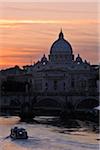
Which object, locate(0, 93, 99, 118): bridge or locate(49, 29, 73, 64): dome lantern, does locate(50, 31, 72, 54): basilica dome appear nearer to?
locate(49, 29, 73, 64): dome lantern

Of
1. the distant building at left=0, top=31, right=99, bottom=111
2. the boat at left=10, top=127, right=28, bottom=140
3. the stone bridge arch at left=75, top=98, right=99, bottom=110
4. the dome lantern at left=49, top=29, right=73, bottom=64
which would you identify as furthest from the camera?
the dome lantern at left=49, top=29, right=73, bottom=64

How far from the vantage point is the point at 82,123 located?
7770mm

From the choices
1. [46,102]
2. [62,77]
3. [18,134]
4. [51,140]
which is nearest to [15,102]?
[46,102]

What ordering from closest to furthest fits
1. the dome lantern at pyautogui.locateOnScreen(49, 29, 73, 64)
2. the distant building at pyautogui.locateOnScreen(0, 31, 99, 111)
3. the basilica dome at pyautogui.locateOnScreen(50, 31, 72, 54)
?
the distant building at pyautogui.locateOnScreen(0, 31, 99, 111), the dome lantern at pyautogui.locateOnScreen(49, 29, 73, 64), the basilica dome at pyautogui.locateOnScreen(50, 31, 72, 54)

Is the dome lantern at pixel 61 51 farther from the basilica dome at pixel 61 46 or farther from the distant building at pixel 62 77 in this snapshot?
the distant building at pixel 62 77

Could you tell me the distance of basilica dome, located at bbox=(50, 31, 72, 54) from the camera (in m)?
13.0

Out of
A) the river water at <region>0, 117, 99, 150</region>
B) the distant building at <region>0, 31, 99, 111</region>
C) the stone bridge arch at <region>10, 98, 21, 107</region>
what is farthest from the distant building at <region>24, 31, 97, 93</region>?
the river water at <region>0, 117, 99, 150</region>

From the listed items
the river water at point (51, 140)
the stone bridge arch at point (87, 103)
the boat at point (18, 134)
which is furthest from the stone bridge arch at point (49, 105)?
the boat at point (18, 134)

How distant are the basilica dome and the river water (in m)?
5.85

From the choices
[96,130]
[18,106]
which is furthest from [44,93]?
[96,130]

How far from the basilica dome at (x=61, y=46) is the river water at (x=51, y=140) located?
585cm

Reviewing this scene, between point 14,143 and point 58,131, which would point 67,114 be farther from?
point 14,143

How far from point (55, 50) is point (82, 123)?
17.4 ft

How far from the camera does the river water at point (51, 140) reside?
564 centimetres
